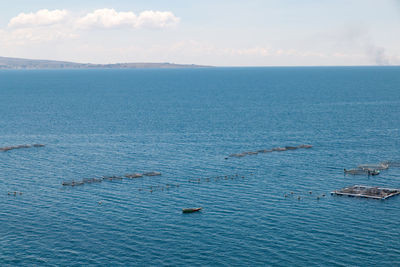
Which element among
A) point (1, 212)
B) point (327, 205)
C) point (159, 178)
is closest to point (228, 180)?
point (159, 178)

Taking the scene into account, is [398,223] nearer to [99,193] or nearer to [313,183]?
[313,183]

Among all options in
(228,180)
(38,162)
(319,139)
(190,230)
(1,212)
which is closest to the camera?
(190,230)

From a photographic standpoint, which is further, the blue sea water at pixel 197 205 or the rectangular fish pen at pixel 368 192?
the rectangular fish pen at pixel 368 192

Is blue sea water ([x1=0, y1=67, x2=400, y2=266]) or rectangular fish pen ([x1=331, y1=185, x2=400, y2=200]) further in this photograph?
rectangular fish pen ([x1=331, y1=185, x2=400, y2=200])

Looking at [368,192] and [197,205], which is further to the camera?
[368,192]

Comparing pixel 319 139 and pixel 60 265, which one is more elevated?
pixel 319 139

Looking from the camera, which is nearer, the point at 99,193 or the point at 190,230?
the point at 190,230

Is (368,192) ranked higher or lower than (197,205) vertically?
higher

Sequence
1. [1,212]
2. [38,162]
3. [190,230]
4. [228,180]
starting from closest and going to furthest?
[190,230] → [1,212] → [228,180] → [38,162]
